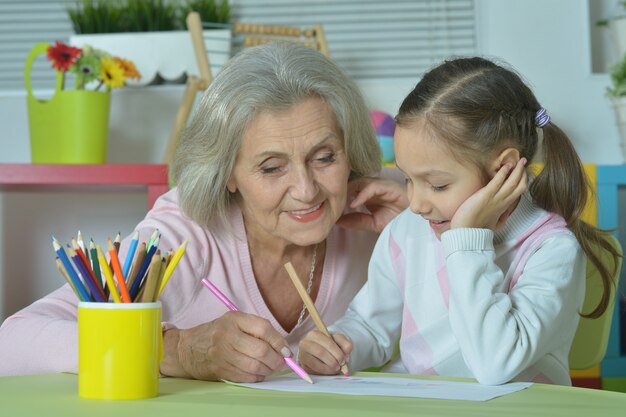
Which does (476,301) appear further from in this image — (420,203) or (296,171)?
(296,171)

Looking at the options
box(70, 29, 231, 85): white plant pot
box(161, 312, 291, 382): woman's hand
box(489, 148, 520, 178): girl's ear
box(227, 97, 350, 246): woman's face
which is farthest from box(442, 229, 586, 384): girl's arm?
box(70, 29, 231, 85): white plant pot

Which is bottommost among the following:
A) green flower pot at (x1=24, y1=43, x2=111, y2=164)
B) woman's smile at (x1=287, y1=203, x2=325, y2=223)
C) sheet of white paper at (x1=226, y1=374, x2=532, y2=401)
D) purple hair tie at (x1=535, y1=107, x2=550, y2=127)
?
sheet of white paper at (x1=226, y1=374, x2=532, y2=401)

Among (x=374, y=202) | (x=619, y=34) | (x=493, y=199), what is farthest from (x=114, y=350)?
(x=619, y=34)

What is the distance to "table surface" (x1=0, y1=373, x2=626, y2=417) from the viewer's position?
35.5 inches

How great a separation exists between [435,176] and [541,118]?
191 mm

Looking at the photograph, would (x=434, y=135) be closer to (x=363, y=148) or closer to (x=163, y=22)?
(x=363, y=148)

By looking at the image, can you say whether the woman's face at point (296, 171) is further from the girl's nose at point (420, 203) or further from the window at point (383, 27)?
the window at point (383, 27)

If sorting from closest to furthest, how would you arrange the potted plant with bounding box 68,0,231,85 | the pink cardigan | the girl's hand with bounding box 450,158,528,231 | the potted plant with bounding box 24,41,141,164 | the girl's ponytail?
the girl's hand with bounding box 450,158,528,231 < the girl's ponytail < the pink cardigan < the potted plant with bounding box 24,41,141,164 < the potted plant with bounding box 68,0,231,85

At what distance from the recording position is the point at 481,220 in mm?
1287

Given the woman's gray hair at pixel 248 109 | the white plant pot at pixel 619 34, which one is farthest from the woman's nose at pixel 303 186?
the white plant pot at pixel 619 34

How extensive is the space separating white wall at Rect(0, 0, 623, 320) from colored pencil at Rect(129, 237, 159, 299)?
1950 millimetres

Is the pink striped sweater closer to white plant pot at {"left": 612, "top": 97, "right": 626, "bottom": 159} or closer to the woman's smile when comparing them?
the woman's smile

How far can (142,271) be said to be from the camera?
103 centimetres

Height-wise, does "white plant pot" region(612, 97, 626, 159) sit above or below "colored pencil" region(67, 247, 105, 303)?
above
